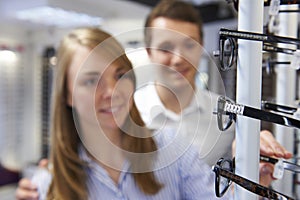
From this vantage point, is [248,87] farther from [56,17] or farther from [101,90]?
[56,17]

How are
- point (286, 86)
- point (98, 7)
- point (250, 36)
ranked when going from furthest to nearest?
1. point (98, 7)
2. point (286, 86)
3. point (250, 36)

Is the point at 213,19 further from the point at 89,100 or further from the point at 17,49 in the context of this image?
the point at 89,100

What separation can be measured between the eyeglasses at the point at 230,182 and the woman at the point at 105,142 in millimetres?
44

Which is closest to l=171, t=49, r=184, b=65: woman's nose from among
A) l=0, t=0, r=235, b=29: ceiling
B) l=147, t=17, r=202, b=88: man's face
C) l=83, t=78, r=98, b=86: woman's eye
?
l=147, t=17, r=202, b=88: man's face

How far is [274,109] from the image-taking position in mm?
371

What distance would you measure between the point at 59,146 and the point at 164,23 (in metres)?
0.27

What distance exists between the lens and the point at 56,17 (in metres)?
2.07

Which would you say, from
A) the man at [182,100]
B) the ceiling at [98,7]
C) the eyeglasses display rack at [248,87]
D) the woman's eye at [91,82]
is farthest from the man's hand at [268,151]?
the ceiling at [98,7]

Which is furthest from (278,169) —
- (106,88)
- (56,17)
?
(56,17)

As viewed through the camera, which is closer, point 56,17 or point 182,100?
point 182,100

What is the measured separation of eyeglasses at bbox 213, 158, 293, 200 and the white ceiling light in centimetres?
168

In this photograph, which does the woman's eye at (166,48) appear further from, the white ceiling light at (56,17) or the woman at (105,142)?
the white ceiling light at (56,17)

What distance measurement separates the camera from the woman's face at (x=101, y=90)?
0.33 meters

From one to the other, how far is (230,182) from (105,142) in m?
0.17
